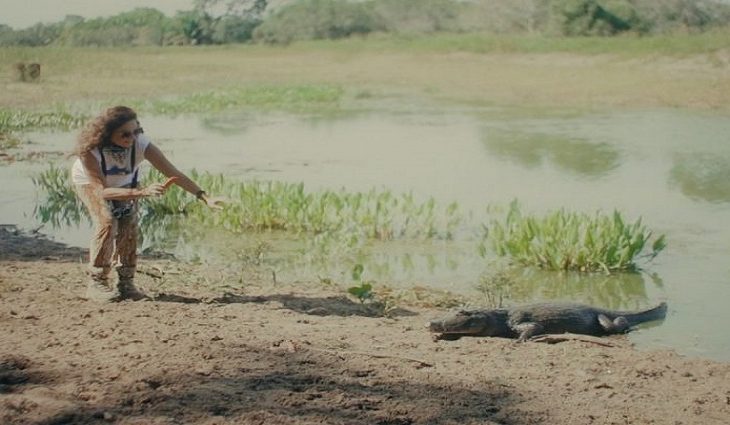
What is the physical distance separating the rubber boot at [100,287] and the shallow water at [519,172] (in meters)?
2.01

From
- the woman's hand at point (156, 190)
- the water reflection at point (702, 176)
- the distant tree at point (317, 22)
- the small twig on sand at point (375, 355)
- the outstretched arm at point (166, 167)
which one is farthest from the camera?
the distant tree at point (317, 22)

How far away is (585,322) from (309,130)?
552 inches

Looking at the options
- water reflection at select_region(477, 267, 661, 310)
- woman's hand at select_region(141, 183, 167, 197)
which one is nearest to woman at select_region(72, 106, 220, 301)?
woman's hand at select_region(141, 183, 167, 197)

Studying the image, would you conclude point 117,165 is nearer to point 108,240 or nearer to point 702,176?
point 108,240

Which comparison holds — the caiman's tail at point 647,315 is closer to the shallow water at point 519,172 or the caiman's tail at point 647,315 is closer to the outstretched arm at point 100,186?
the shallow water at point 519,172

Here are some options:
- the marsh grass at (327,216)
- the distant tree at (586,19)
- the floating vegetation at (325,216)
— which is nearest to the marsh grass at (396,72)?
the distant tree at (586,19)

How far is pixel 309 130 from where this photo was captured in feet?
65.6

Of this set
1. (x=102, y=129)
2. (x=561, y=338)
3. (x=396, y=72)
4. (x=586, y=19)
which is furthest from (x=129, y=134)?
(x=586, y=19)

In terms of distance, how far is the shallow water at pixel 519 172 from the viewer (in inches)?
304

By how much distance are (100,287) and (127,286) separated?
0.16 meters

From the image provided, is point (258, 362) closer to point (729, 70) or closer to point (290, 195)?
point (290, 195)

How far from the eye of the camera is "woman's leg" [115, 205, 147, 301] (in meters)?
6.28

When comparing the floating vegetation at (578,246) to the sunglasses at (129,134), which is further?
the floating vegetation at (578,246)

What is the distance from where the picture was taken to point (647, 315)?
665 cm
